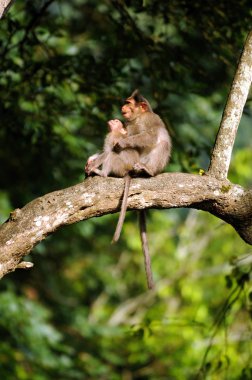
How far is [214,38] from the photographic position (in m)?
5.82

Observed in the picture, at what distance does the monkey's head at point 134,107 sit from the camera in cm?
533

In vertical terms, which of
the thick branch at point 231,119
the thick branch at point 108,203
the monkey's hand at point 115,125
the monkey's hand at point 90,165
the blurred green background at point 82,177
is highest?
the blurred green background at point 82,177

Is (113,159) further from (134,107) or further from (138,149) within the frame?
(134,107)

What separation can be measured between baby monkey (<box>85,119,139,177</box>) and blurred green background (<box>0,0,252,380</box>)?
852 mm

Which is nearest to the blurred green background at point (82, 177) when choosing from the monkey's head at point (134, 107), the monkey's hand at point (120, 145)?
the monkey's head at point (134, 107)

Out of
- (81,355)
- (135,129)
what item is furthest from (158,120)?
(81,355)

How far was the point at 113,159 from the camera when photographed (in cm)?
491

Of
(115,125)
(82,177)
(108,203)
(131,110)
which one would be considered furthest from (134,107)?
(82,177)

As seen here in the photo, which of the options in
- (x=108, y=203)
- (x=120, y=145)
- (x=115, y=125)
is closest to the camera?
(x=108, y=203)

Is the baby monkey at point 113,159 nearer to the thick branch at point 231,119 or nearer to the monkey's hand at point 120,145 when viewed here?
the monkey's hand at point 120,145

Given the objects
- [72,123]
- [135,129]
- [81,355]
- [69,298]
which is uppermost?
[69,298]

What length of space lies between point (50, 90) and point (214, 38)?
165cm

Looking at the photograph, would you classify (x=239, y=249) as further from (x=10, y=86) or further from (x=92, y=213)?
(x=92, y=213)

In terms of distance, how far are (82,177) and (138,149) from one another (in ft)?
7.43
